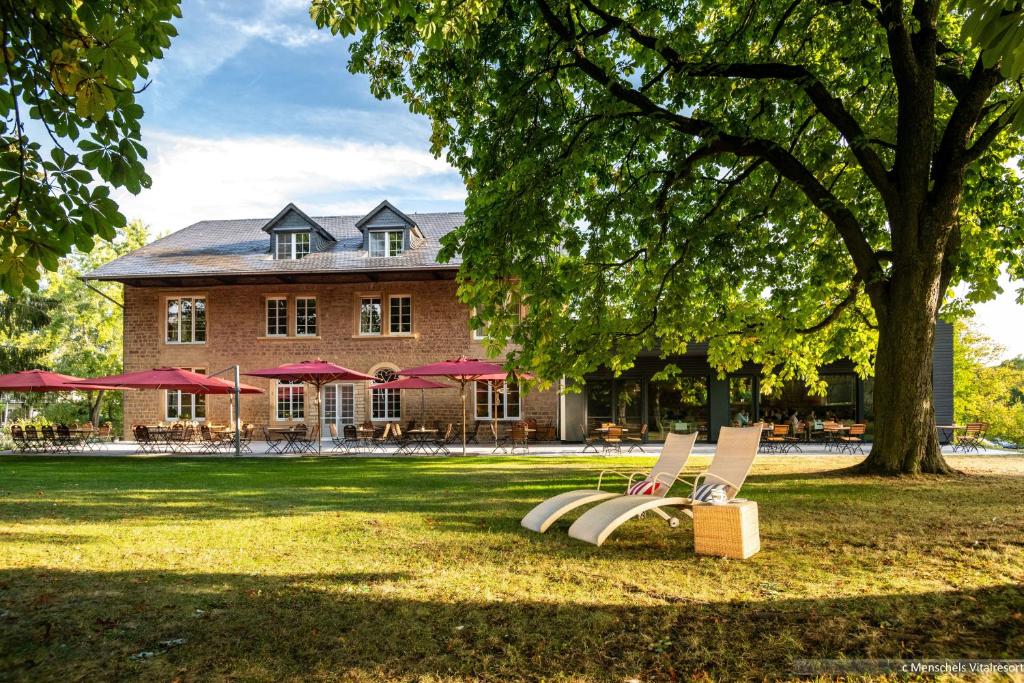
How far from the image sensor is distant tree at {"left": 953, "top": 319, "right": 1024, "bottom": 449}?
2506 cm

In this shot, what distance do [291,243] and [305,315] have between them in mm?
2685

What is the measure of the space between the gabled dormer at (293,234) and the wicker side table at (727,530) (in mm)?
21927

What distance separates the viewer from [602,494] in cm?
716

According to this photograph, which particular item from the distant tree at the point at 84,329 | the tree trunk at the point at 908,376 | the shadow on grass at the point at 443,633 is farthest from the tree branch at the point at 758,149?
the distant tree at the point at 84,329

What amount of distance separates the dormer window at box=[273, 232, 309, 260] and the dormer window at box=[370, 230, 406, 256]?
8.50 feet

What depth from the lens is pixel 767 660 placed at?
339 centimetres

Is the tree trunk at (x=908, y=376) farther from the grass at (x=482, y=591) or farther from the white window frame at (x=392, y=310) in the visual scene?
the white window frame at (x=392, y=310)

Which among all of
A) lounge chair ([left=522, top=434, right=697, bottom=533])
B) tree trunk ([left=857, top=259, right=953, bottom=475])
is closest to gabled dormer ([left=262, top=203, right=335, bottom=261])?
lounge chair ([left=522, top=434, right=697, bottom=533])

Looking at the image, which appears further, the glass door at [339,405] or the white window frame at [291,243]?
the white window frame at [291,243]

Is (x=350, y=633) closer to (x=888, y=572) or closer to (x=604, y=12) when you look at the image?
(x=888, y=572)

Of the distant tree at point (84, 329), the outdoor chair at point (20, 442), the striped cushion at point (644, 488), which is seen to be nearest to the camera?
the striped cushion at point (644, 488)

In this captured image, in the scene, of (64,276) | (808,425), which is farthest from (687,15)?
(64,276)

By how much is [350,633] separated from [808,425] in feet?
68.5

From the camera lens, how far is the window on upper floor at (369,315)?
Answer: 979 inches
